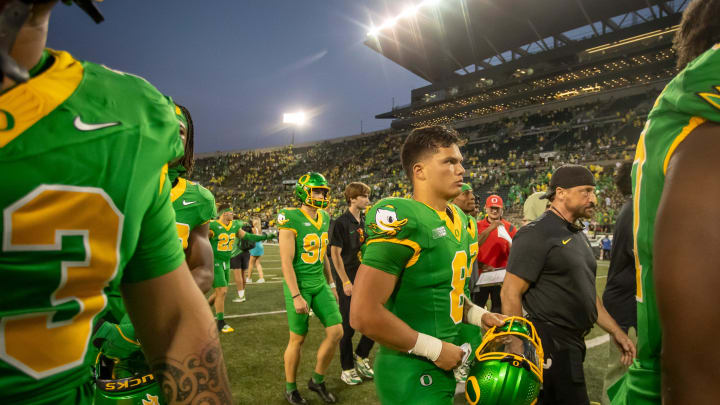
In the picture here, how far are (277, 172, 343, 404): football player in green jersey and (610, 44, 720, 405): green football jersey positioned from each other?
3.91 metres

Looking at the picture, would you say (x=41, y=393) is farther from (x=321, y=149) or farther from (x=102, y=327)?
(x=321, y=149)

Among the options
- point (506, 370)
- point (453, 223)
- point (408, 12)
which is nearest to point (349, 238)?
point (453, 223)

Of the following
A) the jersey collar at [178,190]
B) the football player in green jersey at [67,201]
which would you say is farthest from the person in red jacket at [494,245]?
the football player in green jersey at [67,201]

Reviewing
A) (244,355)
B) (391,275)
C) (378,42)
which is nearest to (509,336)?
(391,275)

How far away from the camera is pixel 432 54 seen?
39.8 m

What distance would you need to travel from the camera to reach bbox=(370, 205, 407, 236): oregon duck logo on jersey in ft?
7.84

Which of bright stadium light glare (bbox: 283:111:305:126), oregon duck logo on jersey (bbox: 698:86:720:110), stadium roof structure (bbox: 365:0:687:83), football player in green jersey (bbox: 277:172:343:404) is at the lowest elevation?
football player in green jersey (bbox: 277:172:343:404)

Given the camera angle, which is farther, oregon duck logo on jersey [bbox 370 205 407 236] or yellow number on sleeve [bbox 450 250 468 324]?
yellow number on sleeve [bbox 450 250 468 324]

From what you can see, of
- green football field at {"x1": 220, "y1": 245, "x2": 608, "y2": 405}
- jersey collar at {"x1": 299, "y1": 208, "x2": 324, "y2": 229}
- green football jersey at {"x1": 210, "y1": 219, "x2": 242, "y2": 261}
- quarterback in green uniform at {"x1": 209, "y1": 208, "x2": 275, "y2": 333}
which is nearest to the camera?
green football field at {"x1": 220, "y1": 245, "x2": 608, "y2": 405}

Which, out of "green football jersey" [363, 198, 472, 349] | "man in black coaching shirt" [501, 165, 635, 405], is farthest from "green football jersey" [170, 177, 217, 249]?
"man in black coaching shirt" [501, 165, 635, 405]

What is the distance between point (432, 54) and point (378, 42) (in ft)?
17.6

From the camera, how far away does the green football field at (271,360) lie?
4734mm

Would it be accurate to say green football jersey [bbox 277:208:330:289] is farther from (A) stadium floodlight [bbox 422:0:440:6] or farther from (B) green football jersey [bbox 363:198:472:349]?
(A) stadium floodlight [bbox 422:0:440:6]

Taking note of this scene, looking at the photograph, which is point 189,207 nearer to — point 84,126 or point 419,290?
point 419,290
